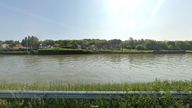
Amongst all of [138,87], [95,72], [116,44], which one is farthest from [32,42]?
[138,87]

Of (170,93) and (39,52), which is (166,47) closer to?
(39,52)

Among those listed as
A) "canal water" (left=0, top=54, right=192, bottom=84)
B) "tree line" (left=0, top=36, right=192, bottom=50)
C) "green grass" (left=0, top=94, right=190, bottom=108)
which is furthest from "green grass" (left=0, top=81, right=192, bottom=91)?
"tree line" (left=0, top=36, right=192, bottom=50)

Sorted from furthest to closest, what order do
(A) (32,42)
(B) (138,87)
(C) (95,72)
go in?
(A) (32,42) → (C) (95,72) → (B) (138,87)

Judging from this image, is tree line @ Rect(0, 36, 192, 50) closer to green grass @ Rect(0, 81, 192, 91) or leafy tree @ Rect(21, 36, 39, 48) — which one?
leafy tree @ Rect(21, 36, 39, 48)

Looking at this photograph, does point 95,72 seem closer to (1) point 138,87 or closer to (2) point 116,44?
(1) point 138,87

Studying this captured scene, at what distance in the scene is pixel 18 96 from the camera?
16.6 feet

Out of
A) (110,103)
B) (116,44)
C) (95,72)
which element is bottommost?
(95,72)

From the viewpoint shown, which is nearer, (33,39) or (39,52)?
(39,52)

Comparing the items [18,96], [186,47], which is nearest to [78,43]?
[186,47]

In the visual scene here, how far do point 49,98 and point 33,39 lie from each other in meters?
120

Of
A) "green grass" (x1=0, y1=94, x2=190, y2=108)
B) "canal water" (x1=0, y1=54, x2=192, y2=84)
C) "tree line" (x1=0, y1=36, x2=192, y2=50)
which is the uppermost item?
"tree line" (x1=0, y1=36, x2=192, y2=50)

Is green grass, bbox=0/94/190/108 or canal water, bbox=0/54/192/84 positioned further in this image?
canal water, bbox=0/54/192/84

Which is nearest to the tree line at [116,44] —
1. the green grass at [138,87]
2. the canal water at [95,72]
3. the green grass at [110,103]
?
the canal water at [95,72]

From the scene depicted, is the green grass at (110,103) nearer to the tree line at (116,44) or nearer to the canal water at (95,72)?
the canal water at (95,72)
